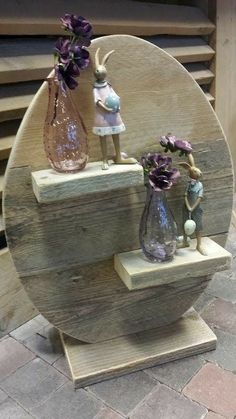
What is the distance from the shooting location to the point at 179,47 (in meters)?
1.85

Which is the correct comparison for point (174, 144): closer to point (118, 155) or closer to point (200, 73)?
point (118, 155)

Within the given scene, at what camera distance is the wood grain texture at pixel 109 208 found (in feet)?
3.07

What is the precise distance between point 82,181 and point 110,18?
95 cm

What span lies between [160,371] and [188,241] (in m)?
0.36

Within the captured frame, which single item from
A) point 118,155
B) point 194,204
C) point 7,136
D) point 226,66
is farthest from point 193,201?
point 226,66

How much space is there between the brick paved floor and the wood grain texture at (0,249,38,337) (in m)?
0.09

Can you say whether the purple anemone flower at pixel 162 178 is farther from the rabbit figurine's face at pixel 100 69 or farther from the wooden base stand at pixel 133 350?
the wooden base stand at pixel 133 350

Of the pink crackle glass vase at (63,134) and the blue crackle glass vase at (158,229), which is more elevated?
the pink crackle glass vase at (63,134)

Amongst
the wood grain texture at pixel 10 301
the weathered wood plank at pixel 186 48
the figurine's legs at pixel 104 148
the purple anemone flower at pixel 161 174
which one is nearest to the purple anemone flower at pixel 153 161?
the purple anemone flower at pixel 161 174

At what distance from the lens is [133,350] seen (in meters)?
1.12

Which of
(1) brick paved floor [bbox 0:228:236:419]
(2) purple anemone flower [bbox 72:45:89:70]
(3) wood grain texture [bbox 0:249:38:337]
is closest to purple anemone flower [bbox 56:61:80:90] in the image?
(2) purple anemone flower [bbox 72:45:89:70]

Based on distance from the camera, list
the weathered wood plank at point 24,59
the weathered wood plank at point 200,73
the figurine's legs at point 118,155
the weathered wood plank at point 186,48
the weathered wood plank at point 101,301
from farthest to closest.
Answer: the weathered wood plank at point 200,73
the weathered wood plank at point 186,48
the weathered wood plank at point 24,59
the weathered wood plank at point 101,301
the figurine's legs at point 118,155

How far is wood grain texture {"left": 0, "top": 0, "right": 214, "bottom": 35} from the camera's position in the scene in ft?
3.99

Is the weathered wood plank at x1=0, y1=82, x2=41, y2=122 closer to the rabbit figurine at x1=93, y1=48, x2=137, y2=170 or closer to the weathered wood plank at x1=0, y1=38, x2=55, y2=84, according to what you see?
the weathered wood plank at x1=0, y1=38, x2=55, y2=84
